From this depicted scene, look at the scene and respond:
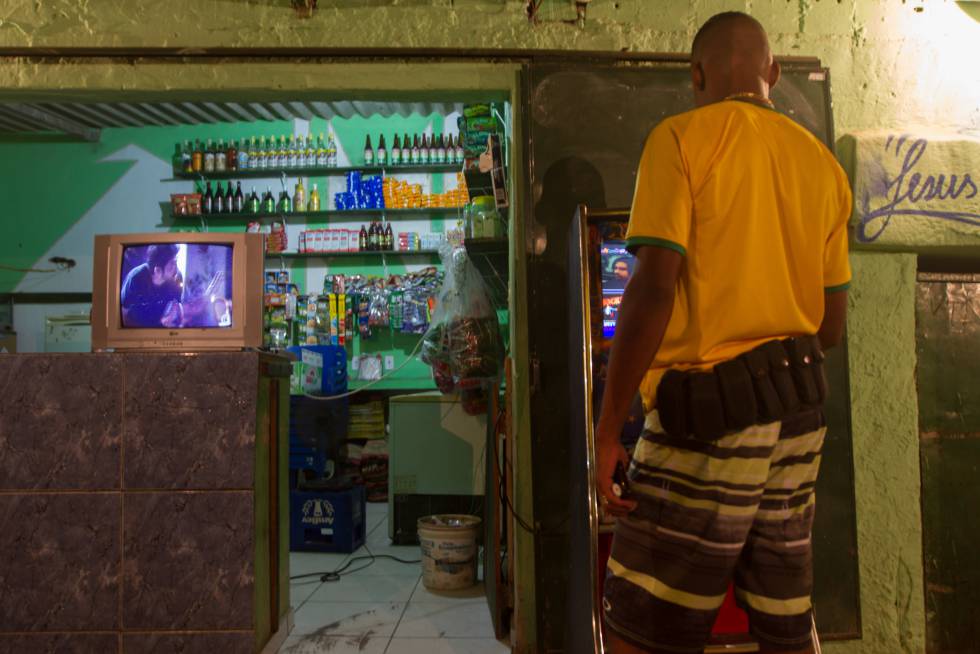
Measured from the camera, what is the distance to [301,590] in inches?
140

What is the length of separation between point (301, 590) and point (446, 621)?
2.83ft

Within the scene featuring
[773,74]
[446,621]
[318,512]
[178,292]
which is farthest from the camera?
Answer: [318,512]

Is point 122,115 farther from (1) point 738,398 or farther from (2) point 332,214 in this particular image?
(1) point 738,398

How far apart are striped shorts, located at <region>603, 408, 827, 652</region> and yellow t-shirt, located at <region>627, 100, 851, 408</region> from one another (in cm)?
16

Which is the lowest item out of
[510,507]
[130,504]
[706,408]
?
[510,507]

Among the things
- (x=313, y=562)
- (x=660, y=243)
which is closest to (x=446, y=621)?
(x=313, y=562)

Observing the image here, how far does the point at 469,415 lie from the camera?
4160 mm

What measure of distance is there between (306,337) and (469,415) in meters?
2.59

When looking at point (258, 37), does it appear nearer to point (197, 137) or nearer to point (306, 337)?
point (306, 337)

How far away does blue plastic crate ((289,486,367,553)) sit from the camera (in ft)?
13.8

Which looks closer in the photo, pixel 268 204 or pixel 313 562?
pixel 313 562

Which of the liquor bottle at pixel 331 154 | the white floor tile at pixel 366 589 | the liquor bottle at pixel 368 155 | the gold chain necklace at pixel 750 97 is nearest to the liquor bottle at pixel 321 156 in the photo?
the liquor bottle at pixel 331 154

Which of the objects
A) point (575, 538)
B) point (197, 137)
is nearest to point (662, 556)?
point (575, 538)

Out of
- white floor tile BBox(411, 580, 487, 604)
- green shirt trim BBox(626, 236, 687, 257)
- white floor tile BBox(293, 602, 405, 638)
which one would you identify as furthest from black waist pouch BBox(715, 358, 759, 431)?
white floor tile BBox(411, 580, 487, 604)
